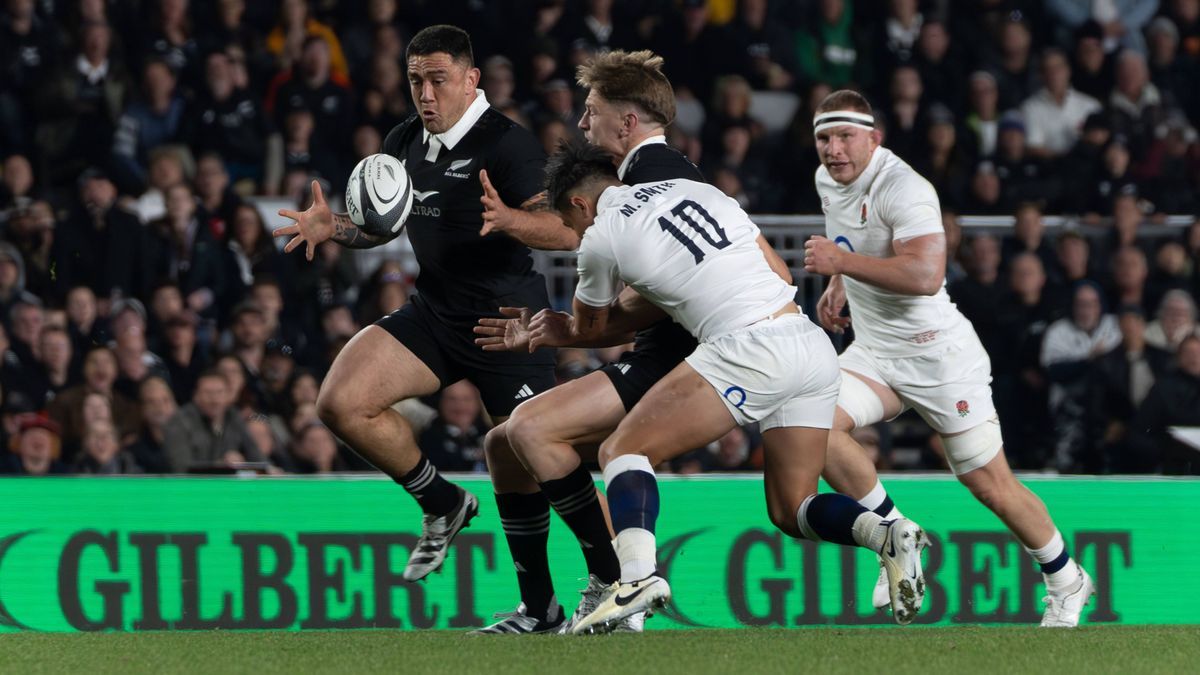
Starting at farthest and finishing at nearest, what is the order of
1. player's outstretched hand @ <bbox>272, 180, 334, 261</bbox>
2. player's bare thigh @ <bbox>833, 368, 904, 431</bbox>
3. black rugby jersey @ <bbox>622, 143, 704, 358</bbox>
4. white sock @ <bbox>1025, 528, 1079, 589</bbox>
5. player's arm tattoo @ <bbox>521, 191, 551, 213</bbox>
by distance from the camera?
1. white sock @ <bbox>1025, 528, 1079, 589</bbox>
2. player's bare thigh @ <bbox>833, 368, 904, 431</bbox>
3. player's outstretched hand @ <bbox>272, 180, 334, 261</bbox>
4. player's arm tattoo @ <bbox>521, 191, 551, 213</bbox>
5. black rugby jersey @ <bbox>622, 143, 704, 358</bbox>

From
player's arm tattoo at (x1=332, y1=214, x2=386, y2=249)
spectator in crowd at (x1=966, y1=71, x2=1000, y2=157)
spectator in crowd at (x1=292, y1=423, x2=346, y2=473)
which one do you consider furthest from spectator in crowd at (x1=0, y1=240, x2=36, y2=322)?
spectator in crowd at (x1=966, y1=71, x2=1000, y2=157)

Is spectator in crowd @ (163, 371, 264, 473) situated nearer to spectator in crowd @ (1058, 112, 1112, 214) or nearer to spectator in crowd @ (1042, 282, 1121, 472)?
spectator in crowd @ (1042, 282, 1121, 472)

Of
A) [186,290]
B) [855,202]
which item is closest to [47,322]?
[186,290]

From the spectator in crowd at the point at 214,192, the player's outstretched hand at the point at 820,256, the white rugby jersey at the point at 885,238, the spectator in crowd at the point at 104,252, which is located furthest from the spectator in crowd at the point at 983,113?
the player's outstretched hand at the point at 820,256

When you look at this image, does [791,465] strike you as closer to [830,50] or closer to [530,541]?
[530,541]

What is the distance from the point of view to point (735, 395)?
19.6 feet

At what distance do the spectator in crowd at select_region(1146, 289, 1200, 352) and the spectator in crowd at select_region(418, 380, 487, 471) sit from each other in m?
4.28

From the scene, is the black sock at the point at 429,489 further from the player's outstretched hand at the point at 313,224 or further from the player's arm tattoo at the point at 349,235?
the player's outstretched hand at the point at 313,224

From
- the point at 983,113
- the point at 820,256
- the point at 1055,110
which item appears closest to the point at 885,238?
the point at 820,256

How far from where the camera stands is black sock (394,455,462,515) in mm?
7230

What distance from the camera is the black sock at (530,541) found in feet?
23.1

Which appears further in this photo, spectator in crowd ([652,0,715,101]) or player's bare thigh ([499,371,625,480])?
spectator in crowd ([652,0,715,101])

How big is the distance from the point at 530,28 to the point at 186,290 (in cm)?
365

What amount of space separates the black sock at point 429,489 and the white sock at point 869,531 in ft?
6.10
